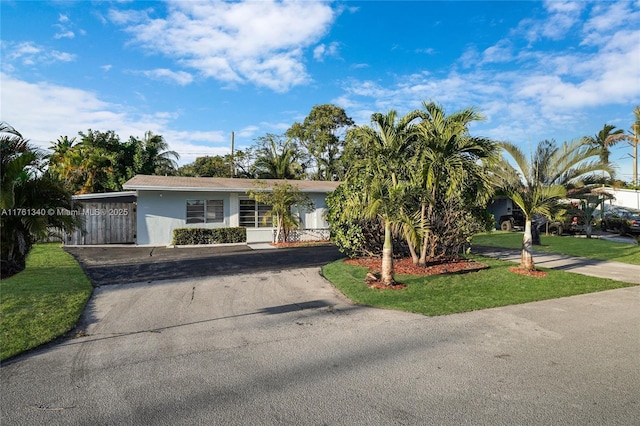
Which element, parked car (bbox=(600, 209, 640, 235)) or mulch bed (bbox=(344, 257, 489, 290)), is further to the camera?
parked car (bbox=(600, 209, 640, 235))

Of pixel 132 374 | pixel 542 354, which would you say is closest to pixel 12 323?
pixel 132 374

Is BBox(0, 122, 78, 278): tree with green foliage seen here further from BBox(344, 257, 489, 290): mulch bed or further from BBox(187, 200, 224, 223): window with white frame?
BBox(344, 257, 489, 290): mulch bed

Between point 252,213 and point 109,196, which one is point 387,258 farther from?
point 109,196

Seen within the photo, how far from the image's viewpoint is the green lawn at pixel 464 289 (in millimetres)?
6387

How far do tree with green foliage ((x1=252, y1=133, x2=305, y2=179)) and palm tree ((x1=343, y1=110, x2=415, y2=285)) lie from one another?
18.6 m

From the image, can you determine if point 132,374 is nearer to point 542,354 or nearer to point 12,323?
point 12,323

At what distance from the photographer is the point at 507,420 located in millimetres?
2867

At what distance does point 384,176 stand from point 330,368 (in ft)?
18.5

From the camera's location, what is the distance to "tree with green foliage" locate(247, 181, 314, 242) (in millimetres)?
15258

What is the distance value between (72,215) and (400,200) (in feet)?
27.1

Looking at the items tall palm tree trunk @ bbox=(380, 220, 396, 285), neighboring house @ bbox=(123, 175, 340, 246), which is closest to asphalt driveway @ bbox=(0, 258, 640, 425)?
tall palm tree trunk @ bbox=(380, 220, 396, 285)

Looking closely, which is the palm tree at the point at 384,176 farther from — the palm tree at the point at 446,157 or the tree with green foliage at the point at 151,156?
the tree with green foliage at the point at 151,156

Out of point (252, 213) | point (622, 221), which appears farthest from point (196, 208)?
point (622, 221)

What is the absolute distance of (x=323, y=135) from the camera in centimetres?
3166
